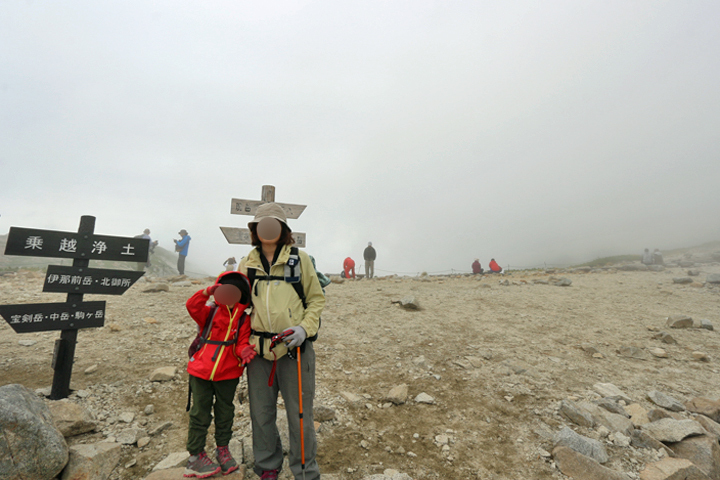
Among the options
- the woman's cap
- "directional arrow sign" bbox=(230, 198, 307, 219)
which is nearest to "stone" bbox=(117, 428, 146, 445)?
the woman's cap

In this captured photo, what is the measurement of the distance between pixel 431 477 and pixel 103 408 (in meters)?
4.43

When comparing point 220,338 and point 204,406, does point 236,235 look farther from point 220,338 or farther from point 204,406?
point 204,406

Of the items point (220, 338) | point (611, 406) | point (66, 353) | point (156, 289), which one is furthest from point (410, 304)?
point (156, 289)

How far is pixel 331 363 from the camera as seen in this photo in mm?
6324

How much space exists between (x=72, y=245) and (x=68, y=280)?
513 millimetres

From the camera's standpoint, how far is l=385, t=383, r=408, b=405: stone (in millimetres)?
5047

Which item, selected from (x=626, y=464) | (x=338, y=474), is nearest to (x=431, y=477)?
(x=338, y=474)

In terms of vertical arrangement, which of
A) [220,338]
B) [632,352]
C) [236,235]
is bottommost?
[632,352]

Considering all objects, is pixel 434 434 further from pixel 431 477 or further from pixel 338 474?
pixel 338 474

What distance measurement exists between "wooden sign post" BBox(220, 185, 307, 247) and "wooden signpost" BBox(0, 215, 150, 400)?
1.81 meters

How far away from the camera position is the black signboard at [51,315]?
4.30 meters

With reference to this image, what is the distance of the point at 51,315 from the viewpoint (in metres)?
4.55

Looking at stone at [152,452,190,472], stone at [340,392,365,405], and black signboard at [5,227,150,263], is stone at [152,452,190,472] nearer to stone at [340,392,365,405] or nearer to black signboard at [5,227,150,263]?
stone at [340,392,365,405]

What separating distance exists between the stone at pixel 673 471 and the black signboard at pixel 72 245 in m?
6.92
